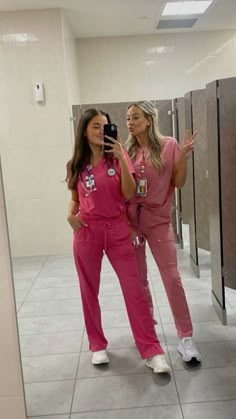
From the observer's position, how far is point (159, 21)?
3912mm

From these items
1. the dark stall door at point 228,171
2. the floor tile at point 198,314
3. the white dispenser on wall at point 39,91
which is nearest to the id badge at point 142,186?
the dark stall door at point 228,171

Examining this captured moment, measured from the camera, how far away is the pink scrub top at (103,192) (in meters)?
1.62

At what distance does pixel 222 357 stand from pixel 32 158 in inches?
54.6

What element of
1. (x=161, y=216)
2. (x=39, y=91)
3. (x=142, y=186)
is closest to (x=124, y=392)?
(x=161, y=216)

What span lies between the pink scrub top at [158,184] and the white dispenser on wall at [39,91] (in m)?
1.37

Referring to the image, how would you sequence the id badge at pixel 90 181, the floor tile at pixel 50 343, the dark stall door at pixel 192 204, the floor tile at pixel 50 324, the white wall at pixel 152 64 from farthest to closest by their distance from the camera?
1. the white wall at pixel 152 64
2. the dark stall door at pixel 192 204
3. the floor tile at pixel 50 324
4. the floor tile at pixel 50 343
5. the id badge at pixel 90 181

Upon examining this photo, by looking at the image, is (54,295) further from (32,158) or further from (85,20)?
(85,20)

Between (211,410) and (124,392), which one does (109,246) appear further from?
(211,410)

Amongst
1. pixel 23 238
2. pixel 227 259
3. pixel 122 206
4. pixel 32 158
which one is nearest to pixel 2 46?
pixel 32 158

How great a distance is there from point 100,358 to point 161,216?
0.69 m

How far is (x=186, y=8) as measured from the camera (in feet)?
11.7

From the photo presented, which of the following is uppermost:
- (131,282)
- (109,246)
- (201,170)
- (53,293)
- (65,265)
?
(201,170)

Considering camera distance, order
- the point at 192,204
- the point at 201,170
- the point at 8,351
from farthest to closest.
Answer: the point at 192,204 < the point at 201,170 < the point at 8,351

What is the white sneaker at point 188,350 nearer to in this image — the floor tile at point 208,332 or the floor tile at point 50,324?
the floor tile at point 208,332
